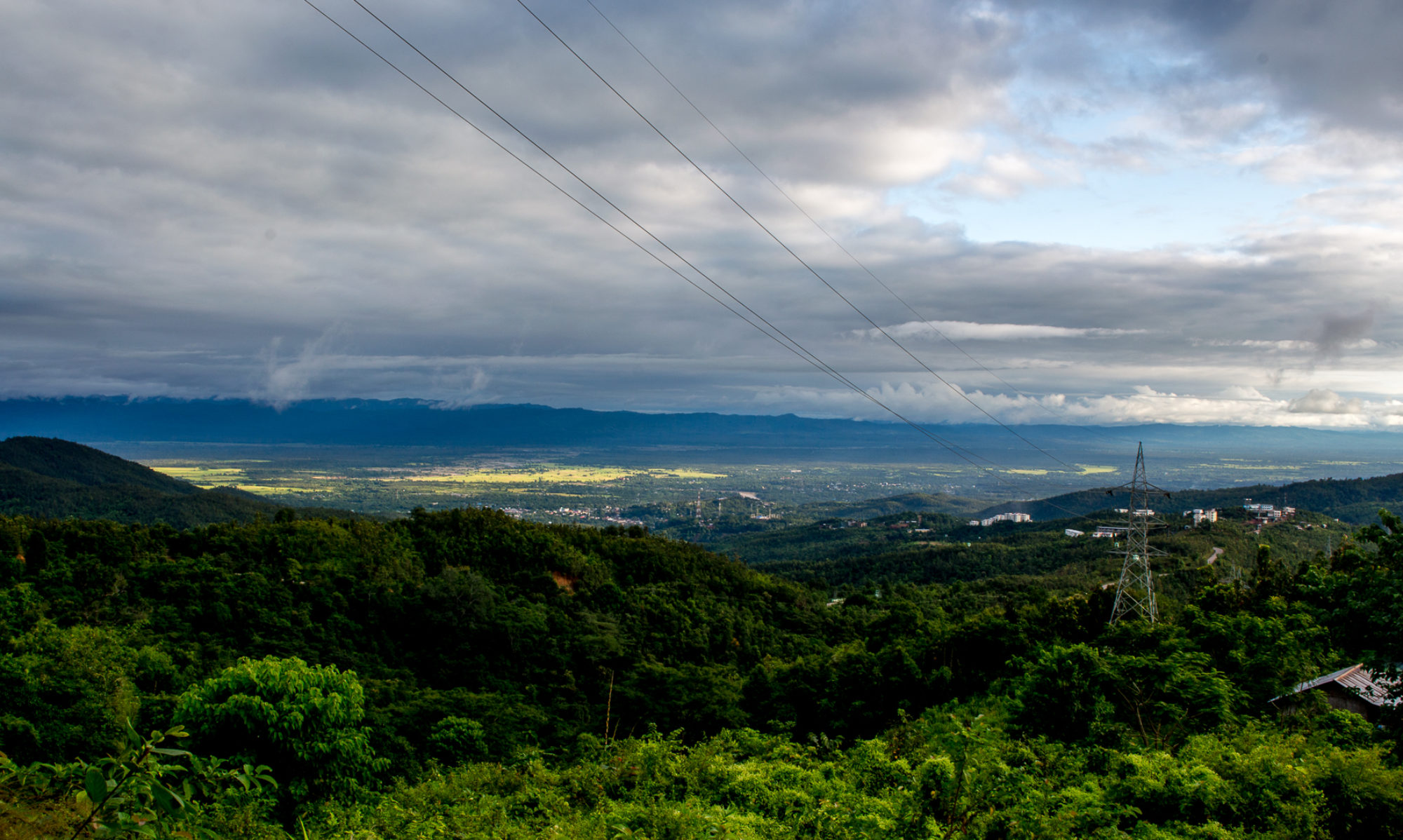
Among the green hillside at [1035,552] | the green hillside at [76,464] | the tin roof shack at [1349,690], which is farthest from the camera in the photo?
the green hillside at [76,464]

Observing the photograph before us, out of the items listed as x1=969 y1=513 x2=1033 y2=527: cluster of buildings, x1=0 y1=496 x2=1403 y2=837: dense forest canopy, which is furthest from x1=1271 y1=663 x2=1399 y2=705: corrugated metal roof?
x1=969 y1=513 x2=1033 y2=527: cluster of buildings

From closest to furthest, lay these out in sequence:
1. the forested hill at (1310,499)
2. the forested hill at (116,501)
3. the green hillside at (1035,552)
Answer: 1. the green hillside at (1035,552)
2. the forested hill at (116,501)
3. the forested hill at (1310,499)

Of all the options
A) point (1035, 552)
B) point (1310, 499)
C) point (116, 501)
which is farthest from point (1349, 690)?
point (1310, 499)

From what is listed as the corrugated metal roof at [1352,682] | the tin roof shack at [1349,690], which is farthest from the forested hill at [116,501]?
the tin roof shack at [1349,690]

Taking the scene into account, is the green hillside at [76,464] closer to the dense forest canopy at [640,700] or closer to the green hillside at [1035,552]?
the green hillside at [1035,552]

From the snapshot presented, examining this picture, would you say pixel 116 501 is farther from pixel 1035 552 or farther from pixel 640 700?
pixel 1035 552

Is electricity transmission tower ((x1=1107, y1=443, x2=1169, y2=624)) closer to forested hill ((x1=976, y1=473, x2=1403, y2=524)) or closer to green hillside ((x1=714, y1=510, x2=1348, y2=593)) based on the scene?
green hillside ((x1=714, y1=510, x2=1348, y2=593))
